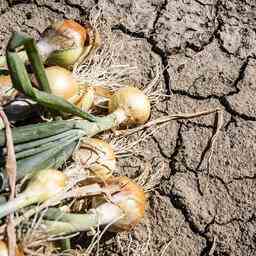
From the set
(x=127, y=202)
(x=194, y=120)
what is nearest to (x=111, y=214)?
(x=127, y=202)

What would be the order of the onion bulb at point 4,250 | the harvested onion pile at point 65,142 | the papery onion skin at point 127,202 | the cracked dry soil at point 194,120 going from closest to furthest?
1. the onion bulb at point 4,250
2. the harvested onion pile at point 65,142
3. the papery onion skin at point 127,202
4. the cracked dry soil at point 194,120

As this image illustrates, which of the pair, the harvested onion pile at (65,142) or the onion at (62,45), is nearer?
the harvested onion pile at (65,142)

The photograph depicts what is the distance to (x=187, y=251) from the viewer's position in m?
2.78

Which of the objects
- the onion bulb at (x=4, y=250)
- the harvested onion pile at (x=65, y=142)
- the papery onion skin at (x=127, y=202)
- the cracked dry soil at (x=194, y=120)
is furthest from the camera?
the cracked dry soil at (x=194, y=120)

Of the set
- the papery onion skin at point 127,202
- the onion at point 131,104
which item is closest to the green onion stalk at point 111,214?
the papery onion skin at point 127,202

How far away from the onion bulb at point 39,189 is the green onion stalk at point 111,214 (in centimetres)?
6

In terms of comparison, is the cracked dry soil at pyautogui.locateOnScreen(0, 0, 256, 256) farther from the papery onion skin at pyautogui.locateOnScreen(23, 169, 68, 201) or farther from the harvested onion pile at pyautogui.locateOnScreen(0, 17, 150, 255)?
the papery onion skin at pyautogui.locateOnScreen(23, 169, 68, 201)

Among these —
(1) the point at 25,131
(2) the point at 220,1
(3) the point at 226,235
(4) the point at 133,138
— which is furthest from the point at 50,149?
(2) the point at 220,1

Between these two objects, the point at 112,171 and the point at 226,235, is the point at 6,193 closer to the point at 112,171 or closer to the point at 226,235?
the point at 112,171

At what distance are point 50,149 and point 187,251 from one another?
0.64 m

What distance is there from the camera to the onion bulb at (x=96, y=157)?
270 cm

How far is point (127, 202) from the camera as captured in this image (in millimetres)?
2664

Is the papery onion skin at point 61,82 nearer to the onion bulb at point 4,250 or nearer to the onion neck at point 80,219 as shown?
the onion neck at point 80,219

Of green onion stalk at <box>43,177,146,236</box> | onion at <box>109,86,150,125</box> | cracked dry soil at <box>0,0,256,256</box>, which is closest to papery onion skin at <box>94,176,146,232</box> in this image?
green onion stalk at <box>43,177,146,236</box>
